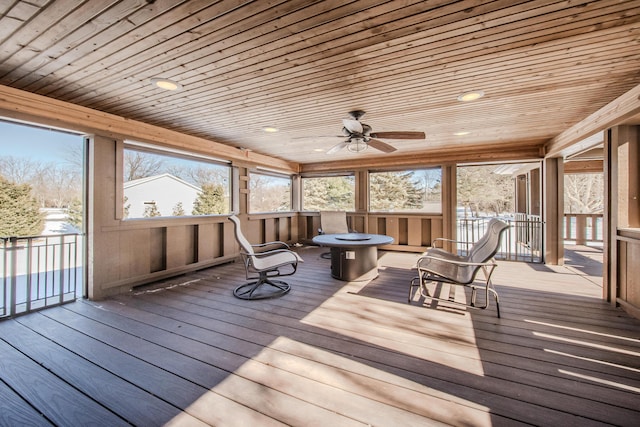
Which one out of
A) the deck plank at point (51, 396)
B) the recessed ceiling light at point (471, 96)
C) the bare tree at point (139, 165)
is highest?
the recessed ceiling light at point (471, 96)

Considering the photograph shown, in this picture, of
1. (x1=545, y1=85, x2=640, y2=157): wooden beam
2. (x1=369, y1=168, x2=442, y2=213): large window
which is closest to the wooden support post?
(x1=545, y1=85, x2=640, y2=157): wooden beam

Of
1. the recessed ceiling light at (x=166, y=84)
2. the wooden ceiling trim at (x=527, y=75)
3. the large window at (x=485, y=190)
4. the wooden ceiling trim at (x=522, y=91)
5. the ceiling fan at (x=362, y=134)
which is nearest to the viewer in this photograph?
the wooden ceiling trim at (x=527, y=75)

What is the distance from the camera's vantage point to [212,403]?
62.9 inches

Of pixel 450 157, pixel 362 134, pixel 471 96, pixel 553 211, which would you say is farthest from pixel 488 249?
pixel 450 157

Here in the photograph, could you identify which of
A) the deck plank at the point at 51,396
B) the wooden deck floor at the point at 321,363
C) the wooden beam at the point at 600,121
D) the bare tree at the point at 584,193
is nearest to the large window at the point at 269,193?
the wooden deck floor at the point at 321,363

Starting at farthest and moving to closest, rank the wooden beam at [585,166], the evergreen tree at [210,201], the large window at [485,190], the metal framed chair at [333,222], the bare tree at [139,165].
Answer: the large window at [485,190], the wooden beam at [585,166], the metal framed chair at [333,222], the evergreen tree at [210,201], the bare tree at [139,165]

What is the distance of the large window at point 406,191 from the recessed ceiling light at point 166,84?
504 centimetres

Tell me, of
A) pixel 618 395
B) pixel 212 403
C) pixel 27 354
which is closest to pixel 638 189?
pixel 618 395

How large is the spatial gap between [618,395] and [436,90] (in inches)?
109

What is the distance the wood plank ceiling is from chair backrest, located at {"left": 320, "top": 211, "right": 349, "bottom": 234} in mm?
2520

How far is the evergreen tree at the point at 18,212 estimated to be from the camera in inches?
115

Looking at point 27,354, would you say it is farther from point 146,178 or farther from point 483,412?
point 483,412

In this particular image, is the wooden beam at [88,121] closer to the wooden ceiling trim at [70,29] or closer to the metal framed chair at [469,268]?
the wooden ceiling trim at [70,29]

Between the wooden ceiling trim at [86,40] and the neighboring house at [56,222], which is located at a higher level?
the wooden ceiling trim at [86,40]
